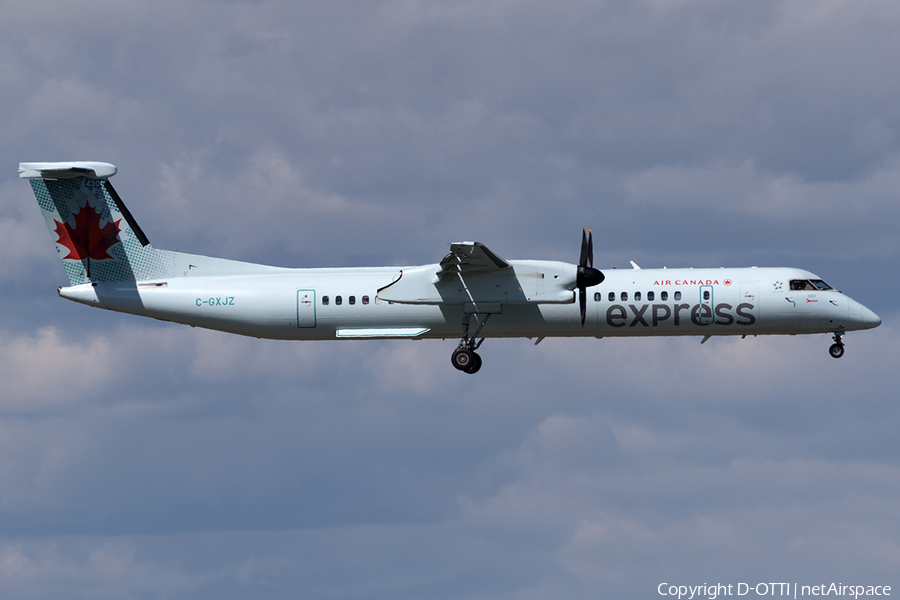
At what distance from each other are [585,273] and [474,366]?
15.8ft

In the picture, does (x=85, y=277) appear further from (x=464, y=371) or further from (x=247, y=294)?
(x=464, y=371)

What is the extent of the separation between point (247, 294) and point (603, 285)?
1168 centimetres

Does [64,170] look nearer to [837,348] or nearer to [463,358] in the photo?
[463,358]

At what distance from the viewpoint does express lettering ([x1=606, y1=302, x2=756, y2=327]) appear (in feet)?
110

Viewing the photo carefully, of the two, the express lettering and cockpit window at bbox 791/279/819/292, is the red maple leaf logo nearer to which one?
the express lettering

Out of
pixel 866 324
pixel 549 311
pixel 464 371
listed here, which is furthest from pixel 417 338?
pixel 866 324

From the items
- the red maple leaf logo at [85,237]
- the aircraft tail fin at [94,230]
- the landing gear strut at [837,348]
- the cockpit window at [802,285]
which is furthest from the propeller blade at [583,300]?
the red maple leaf logo at [85,237]

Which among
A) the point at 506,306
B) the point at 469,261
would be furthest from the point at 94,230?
the point at 506,306

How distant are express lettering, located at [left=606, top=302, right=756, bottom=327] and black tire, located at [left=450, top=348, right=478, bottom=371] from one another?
454 cm

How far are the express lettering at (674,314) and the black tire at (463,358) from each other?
14.9 feet

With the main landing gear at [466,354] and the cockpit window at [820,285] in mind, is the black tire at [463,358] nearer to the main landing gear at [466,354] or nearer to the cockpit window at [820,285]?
the main landing gear at [466,354]

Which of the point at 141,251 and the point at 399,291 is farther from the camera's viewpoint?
the point at 141,251

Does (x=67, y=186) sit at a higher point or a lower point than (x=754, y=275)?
higher

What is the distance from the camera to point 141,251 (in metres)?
35.8
